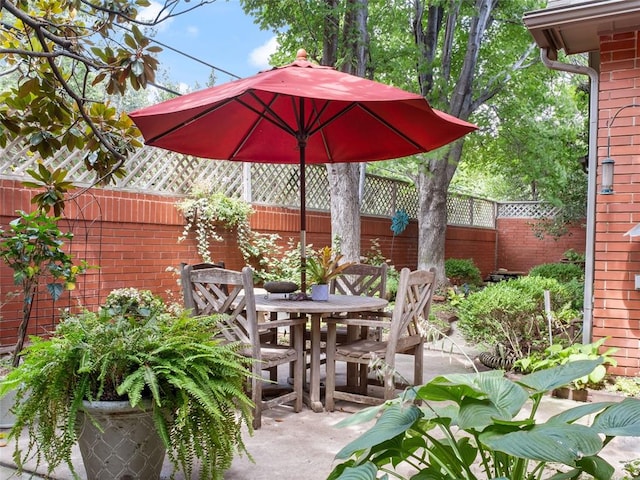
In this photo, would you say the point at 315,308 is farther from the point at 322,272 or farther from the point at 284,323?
the point at 322,272

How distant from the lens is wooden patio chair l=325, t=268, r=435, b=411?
3.73 metres

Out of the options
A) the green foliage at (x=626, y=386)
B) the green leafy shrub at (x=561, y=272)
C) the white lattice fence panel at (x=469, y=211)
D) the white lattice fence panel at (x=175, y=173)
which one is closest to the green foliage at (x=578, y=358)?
the green foliage at (x=626, y=386)

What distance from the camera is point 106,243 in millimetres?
5750

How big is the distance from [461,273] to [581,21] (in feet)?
25.7

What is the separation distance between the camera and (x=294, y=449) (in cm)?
312

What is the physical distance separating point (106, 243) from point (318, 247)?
3720 mm

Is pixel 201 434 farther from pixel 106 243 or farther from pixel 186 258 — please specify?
pixel 186 258

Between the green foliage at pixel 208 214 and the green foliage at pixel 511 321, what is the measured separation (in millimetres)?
3071

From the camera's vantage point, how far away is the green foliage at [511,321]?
488cm

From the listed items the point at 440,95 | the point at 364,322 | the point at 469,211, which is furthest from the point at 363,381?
the point at 469,211

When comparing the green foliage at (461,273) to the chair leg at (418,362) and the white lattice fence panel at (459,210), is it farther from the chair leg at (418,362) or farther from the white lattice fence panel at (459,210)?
the chair leg at (418,362)

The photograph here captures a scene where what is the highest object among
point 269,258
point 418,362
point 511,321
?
point 269,258

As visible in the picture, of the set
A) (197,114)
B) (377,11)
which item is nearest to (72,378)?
(197,114)

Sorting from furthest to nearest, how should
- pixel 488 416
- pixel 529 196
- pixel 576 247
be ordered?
1. pixel 529 196
2. pixel 576 247
3. pixel 488 416
